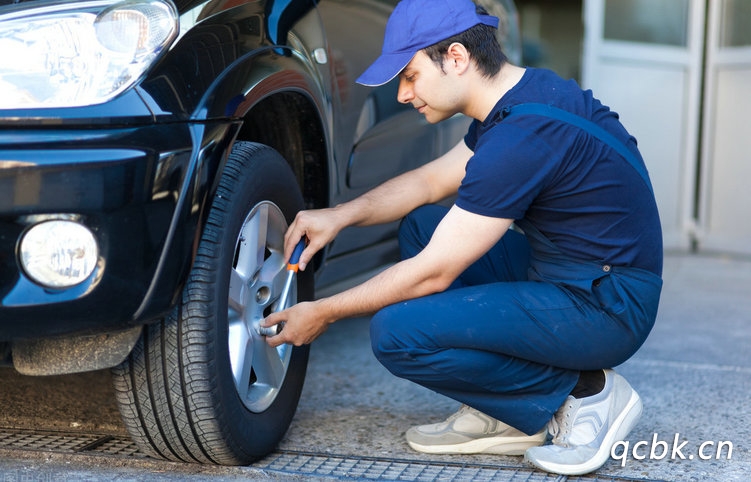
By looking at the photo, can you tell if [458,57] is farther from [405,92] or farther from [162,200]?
[162,200]

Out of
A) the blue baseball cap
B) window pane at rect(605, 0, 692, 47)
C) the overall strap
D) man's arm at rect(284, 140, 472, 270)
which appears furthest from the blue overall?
window pane at rect(605, 0, 692, 47)

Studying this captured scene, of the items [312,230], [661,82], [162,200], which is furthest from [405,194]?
[661,82]

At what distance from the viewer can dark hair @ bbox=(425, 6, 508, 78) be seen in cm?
214

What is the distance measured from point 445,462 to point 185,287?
2.50ft

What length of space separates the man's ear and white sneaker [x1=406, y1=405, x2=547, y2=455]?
835mm

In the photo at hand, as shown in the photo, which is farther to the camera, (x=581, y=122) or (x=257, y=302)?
(x=257, y=302)

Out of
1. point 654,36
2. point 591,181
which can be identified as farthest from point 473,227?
point 654,36

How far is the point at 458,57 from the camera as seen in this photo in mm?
2145

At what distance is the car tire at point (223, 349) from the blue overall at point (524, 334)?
0.96ft

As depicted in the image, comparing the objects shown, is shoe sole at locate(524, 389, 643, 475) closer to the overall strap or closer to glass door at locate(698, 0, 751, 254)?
the overall strap

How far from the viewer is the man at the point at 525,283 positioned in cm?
211

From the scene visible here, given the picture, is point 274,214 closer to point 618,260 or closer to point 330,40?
point 330,40

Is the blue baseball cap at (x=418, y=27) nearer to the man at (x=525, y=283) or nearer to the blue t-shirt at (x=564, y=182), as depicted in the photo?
the man at (x=525, y=283)

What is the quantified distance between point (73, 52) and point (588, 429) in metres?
1.35
